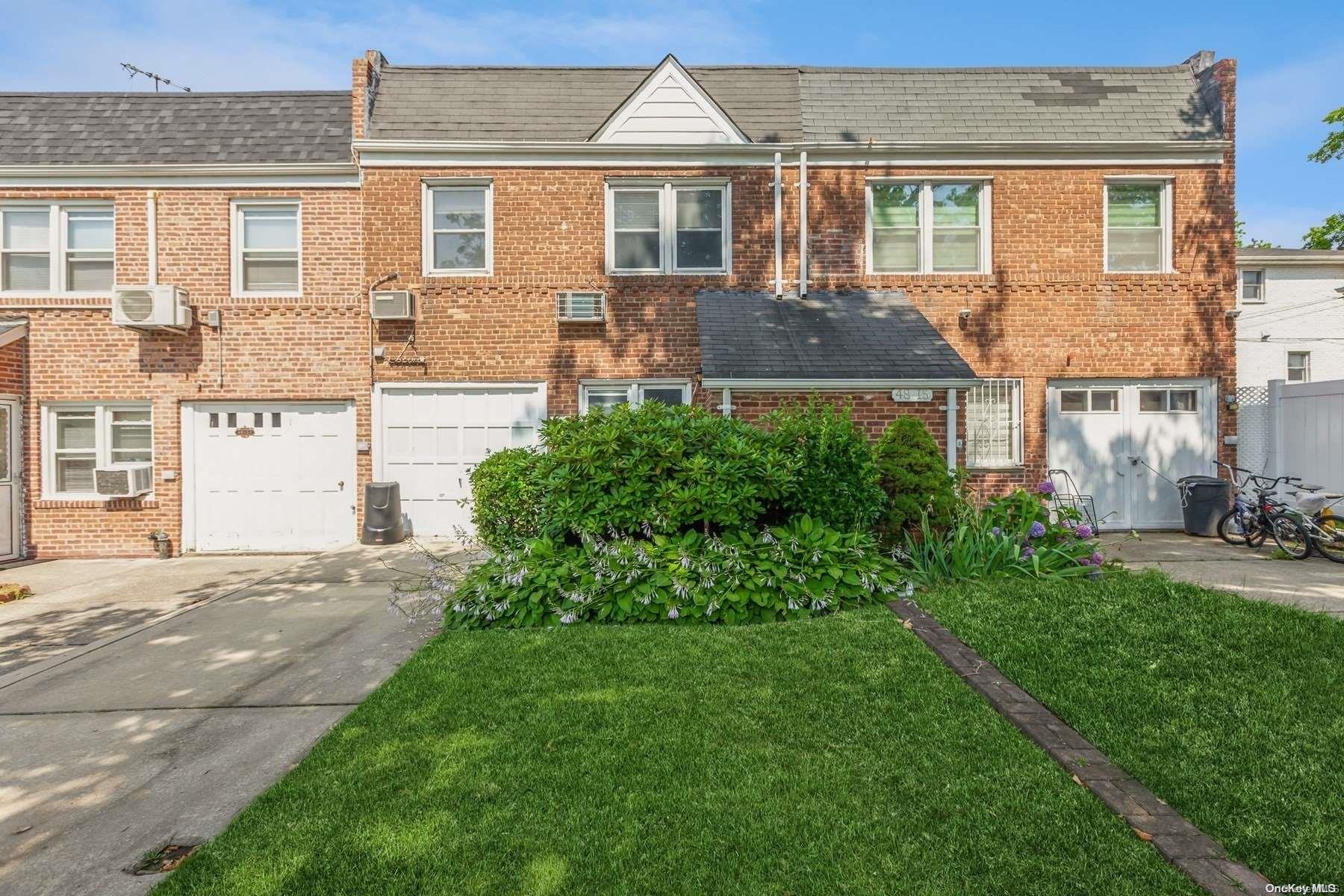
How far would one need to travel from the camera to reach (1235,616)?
16.3ft


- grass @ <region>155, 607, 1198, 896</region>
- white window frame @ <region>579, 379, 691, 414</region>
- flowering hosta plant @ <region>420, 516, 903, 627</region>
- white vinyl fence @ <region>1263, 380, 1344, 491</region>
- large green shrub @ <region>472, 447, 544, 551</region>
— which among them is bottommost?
grass @ <region>155, 607, 1198, 896</region>

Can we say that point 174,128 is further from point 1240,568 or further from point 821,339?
point 1240,568

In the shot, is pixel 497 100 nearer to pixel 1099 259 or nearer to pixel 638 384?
pixel 638 384

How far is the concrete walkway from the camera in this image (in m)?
6.21

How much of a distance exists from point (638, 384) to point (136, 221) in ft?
25.6

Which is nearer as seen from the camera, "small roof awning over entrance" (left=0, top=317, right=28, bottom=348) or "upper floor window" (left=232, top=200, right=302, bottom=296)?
"small roof awning over entrance" (left=0, top=317, right=28, bottom=348)

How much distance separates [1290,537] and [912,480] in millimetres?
5290

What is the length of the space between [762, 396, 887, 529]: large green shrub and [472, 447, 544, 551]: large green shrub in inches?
90.8

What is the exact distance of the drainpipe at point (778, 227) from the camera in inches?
400

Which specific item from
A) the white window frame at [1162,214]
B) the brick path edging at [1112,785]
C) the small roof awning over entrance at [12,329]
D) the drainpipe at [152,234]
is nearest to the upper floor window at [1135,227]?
the white window frame at [1162,214]

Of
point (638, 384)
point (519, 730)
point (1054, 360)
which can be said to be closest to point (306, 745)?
point (519, 730)

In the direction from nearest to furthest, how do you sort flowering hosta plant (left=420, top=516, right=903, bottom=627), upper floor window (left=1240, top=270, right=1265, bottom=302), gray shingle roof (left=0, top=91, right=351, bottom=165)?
flowering hosta plant (left=420, top=516, right=903, bottom=627)
gray shingle roof (left=0, top=91, right=351, bottom=165)
upper floor window (left=1240, top=270, right=1265, bottom=302)

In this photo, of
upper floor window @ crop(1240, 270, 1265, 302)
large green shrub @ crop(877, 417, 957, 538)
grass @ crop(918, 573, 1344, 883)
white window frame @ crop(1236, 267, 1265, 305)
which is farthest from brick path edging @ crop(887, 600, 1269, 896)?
upper floor window @ crop(1240, 270, 1265, 302)

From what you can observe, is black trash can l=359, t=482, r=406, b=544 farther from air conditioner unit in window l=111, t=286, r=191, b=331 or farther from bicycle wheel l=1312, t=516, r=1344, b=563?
bicycle wheel l=1312, t=516, r=1344, b=563
